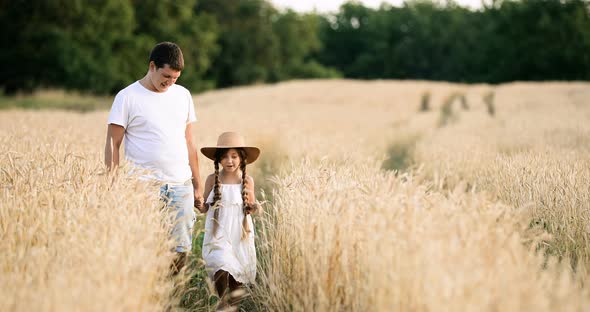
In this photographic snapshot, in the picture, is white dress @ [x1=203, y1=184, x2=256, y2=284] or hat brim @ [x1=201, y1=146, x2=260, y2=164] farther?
hat brim @ [x1=201, y1=146, x2=260, y2=164]

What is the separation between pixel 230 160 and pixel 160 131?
1.73ft

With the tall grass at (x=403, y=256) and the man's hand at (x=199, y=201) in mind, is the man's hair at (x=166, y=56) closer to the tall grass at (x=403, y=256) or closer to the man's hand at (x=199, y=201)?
the man's hand at (x=199, y=201)

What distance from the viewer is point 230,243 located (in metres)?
3.98

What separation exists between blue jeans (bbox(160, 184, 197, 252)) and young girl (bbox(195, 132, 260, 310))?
0.12 meters

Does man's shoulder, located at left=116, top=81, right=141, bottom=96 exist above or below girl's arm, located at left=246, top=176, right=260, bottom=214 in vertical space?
above

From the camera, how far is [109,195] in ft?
11.6

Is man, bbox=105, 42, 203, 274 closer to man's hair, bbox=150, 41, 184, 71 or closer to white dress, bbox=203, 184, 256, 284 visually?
man's hair, bbox=150, 41, 184, 71

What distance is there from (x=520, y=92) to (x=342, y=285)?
24.0 metres

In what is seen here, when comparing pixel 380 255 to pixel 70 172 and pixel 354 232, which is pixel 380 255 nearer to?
pixel 354 232

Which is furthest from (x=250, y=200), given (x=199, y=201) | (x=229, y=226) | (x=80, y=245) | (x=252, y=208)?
(x=80, y=245)

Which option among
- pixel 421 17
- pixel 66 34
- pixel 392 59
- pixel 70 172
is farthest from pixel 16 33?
pixel 421 17

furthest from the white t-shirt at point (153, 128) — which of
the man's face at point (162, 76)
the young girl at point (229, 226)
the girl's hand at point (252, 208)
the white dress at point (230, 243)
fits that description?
the girl's hand at point (252, 208)

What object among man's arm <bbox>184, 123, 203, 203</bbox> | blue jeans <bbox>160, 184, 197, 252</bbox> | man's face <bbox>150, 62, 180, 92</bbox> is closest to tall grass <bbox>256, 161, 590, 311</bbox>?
blue jeans <bbox>160, 184, 197, 252</bbox>

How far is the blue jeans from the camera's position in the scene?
3.96 metres
